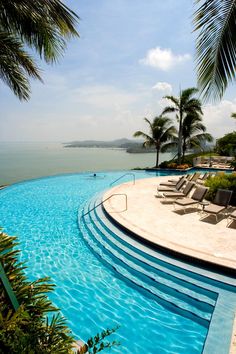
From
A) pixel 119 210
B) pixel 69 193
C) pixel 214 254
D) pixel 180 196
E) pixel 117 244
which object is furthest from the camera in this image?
pixel 69 193

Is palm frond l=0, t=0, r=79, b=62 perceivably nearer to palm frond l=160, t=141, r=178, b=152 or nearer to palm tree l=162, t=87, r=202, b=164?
palm tree l=162, t=87, r=202, b=164

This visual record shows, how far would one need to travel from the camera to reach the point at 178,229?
7.49 metres

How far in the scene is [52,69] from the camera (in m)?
5.80

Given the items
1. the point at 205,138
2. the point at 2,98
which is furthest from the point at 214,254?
the point at 205,138

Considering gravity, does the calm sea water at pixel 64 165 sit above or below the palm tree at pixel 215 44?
below

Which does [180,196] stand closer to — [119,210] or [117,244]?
[119,210]

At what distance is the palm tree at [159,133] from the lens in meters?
24.0

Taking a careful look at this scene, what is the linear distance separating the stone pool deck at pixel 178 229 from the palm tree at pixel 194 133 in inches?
607

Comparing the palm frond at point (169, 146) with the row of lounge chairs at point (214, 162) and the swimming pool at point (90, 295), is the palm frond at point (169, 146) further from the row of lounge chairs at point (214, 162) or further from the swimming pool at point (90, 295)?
the swimming pool at point (90, 295)

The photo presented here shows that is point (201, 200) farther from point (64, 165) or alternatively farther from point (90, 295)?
point (64, 165)

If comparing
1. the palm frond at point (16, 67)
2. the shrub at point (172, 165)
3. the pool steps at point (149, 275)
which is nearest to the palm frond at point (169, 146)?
the shrub at point (172, 165)

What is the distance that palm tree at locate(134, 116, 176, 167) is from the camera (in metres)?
24.0

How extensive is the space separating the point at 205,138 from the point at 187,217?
18660mm

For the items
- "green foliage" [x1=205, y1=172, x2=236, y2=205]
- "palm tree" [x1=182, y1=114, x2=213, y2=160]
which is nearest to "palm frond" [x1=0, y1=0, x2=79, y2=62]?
"green foliage" [x1=205, y1=172, x2=236, y2=205]
